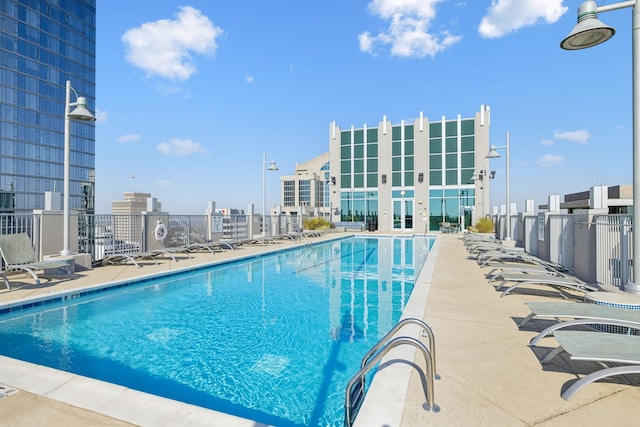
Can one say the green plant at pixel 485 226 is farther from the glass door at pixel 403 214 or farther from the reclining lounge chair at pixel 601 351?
the reclining lounge chair at pixel 601 351

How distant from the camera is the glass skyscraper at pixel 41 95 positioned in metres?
37.1

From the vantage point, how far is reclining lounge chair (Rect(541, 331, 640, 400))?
2.51 meters

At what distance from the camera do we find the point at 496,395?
277cm

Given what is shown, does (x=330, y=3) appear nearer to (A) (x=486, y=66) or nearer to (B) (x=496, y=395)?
(A) (x=486, y=66)

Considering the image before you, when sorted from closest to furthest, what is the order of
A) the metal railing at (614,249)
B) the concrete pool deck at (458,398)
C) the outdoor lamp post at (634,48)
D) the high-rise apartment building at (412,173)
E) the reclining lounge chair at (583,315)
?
the concrete pool deck at (458,398) → the reclining lounge chair at (583,315) → the outdoor lamp post at (634,48) → the metal railing at (614,249) → the high-rise apartment building at (412,173)

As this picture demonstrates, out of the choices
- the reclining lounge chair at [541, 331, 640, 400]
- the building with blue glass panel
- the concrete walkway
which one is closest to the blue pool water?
the concrete walkway

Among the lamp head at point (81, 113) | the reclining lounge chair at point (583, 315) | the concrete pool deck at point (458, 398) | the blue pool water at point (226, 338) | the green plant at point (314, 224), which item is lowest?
the blue pool water at point (226, 338)

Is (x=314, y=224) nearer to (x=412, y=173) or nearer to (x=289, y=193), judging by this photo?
(x=412, y=173)

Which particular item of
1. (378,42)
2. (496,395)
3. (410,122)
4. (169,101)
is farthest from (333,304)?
(410,122)

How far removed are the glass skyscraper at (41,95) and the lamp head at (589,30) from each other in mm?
43266

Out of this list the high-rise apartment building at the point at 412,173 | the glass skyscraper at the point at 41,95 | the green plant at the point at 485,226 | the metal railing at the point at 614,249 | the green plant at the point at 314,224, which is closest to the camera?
the metal railing at the point at 614,249

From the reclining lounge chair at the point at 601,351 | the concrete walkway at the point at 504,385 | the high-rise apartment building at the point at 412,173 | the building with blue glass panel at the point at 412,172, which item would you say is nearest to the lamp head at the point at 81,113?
the concrete walkway at the point at 504,385

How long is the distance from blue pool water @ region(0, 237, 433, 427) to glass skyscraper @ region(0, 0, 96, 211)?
36.9 meters

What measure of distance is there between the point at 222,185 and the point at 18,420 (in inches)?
1273
